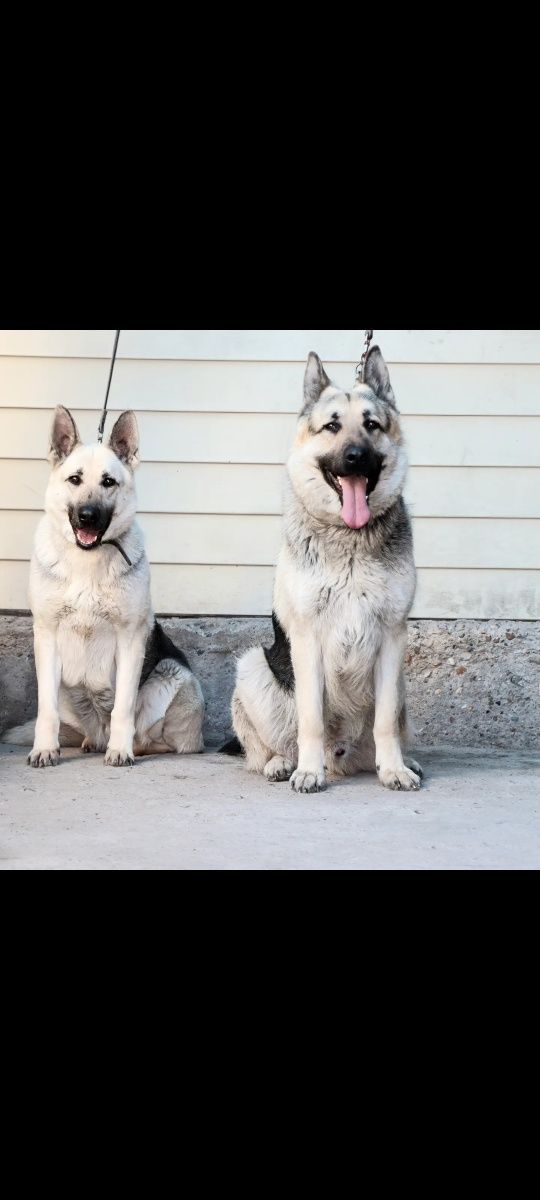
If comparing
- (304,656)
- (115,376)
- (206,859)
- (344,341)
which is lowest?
(206,859)

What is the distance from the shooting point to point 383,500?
492 cm

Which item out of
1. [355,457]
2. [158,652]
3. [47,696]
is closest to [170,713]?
[158,652]

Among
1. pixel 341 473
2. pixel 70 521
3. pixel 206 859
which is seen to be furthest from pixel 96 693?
pixel 206 859

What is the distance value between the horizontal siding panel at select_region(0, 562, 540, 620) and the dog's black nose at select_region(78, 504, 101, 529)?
115 cm

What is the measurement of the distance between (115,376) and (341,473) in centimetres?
198

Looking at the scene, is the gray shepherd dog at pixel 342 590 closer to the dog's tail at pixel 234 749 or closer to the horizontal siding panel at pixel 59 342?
the dog's tail at pixel 234 749

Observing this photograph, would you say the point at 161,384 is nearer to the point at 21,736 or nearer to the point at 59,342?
the point at 59,342

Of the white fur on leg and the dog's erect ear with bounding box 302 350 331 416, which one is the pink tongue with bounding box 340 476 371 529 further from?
the white fur on leg

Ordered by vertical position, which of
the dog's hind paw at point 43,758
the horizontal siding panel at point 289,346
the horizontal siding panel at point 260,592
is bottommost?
the dog's hind paw at point 43,758

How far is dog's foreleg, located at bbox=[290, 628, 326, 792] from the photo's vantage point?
4.79 m

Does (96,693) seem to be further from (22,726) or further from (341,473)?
(341,473)

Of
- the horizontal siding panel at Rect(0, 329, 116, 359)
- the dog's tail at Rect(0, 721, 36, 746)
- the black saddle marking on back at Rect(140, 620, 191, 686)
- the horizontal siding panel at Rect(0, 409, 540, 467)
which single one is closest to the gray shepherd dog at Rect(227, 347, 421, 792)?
the black saddle marking on back at Rect(140, 620, 191, 686)

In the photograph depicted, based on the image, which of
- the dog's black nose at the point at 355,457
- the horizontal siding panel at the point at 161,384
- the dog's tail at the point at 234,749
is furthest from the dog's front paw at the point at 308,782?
the horizontal siding panel at the point at 161,384

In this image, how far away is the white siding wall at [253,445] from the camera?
6113 millimetres
